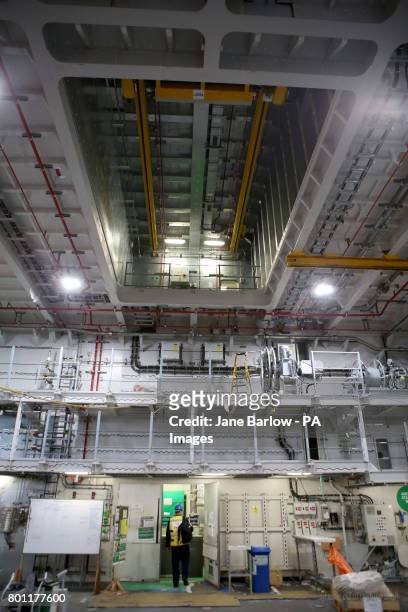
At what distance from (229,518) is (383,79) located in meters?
12.1

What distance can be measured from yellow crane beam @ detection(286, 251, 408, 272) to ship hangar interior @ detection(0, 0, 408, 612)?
0.06 metres

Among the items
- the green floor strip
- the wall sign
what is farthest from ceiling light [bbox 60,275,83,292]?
the wall sign

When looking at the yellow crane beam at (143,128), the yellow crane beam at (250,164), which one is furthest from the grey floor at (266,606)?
the yellow crane beam at (250,164)

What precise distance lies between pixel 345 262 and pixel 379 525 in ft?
25.1

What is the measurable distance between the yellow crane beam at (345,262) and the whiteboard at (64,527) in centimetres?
799

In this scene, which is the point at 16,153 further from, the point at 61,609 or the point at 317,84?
the point at 61,609

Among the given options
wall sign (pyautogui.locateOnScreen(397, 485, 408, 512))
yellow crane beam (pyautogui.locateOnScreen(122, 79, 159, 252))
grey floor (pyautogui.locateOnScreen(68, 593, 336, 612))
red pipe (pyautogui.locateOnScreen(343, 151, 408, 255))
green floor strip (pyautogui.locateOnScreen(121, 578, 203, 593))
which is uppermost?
yellow crane beam (pyautogui.locateOnScreen(122, 79, 159, 252))

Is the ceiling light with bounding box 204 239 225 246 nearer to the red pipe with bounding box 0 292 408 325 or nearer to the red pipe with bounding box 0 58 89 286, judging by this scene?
the red pipe with bounding box 0 292 408 325

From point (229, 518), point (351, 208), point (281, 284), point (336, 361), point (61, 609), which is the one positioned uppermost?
point (351, 208)

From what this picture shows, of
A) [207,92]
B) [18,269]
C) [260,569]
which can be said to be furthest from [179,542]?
[207,92]

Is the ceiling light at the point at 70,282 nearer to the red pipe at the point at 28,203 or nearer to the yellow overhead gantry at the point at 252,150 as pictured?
the red pipe at the point at 28,203

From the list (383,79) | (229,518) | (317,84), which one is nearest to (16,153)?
(317,84)

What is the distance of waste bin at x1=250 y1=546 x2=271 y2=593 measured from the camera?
11.5 metres

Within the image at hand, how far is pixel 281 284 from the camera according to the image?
12.6 meters
